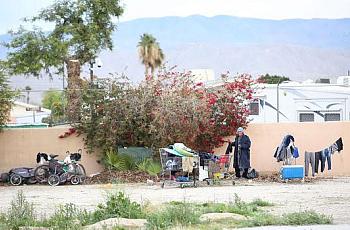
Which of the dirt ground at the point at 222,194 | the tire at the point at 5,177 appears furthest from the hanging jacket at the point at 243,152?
the tire at the point at 5,177

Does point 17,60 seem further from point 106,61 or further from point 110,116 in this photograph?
point 106,61

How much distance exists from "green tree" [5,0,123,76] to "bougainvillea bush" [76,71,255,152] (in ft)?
38.5

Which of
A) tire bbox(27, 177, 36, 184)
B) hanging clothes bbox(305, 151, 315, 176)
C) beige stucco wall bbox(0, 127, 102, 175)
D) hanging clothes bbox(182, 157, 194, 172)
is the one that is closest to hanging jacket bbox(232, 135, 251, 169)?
hanging clothes bbox(305, 151, 315, 176)

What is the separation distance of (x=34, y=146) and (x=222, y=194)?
8693 mm

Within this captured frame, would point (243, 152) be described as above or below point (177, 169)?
above

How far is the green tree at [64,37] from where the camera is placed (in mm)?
36844

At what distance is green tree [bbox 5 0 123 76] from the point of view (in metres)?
36.8

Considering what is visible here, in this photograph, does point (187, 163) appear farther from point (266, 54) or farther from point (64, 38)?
point (266, 54)

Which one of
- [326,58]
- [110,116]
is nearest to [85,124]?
[110,116]

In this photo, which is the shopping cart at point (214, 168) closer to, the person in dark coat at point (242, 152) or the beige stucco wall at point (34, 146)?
the person in dark coat at point (242, 152)

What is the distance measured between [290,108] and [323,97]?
4.67 ft

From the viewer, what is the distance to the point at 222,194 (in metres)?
18.8

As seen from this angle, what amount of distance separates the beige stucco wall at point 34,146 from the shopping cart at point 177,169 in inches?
180

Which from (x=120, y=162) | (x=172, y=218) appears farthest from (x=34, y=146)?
(x=172, y=218)
